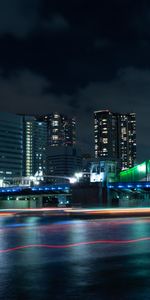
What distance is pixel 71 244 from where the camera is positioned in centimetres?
2930

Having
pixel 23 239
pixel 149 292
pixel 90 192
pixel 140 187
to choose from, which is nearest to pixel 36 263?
pixel 149 292

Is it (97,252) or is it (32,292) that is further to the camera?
(97,252)

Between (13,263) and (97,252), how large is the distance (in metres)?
5.22

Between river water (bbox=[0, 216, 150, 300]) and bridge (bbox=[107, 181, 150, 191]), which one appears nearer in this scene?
river water (bbox=[0, 216, 150, 300])

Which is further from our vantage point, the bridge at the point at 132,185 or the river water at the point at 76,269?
the bridge at the point at 132,185

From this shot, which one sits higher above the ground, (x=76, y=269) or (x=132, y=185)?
(x=132, y=185)

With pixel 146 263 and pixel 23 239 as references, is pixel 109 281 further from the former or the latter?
pixel 23 239

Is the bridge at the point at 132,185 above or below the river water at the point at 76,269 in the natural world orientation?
above

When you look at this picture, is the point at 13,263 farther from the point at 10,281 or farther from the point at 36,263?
the point at 10,281

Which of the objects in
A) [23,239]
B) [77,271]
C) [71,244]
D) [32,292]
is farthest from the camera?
[23,239]

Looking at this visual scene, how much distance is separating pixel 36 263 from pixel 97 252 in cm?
464

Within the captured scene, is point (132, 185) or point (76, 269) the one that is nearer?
point (76, 269)

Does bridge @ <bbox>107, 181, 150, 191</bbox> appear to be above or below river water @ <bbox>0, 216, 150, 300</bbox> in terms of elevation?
above

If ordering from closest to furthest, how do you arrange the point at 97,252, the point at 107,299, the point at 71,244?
the point at 107,299 < the point at 97,252 < the point at 71,244
